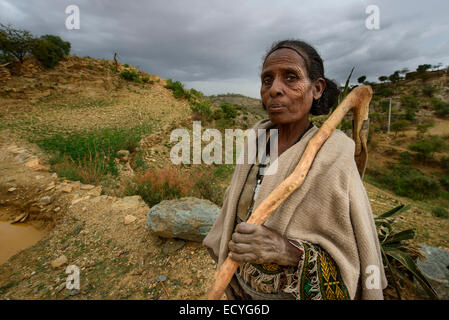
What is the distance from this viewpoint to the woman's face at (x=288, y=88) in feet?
3.44

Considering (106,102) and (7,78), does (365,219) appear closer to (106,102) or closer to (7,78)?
(106,102)

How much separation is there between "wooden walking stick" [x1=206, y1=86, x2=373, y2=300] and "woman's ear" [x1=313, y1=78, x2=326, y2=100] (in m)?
0.16

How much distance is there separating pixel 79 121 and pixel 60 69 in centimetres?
758

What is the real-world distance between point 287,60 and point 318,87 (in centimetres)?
26

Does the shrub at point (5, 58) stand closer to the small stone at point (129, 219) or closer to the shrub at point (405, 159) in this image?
the small stone at point (129, 219)

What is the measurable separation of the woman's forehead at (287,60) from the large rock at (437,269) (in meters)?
2.53

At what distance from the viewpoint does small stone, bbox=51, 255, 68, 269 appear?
241 cm

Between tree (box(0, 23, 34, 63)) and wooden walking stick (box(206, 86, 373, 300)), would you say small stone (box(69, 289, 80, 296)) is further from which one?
tree (box(0, 23, 34, 63))

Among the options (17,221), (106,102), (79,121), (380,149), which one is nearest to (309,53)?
(17,221)

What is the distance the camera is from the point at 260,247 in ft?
2.51

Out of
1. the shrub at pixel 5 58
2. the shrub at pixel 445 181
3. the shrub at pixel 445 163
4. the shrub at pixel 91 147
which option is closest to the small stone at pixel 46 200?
the shrub at pixel 91 147

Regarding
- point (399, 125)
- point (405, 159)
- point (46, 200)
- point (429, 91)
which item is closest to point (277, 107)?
point (46, 200)

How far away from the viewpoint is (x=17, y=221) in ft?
11.2

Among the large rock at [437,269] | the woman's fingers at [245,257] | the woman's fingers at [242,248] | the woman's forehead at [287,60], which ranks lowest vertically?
the large rock at [437,269]
